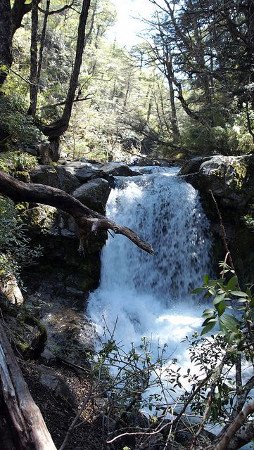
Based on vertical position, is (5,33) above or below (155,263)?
above

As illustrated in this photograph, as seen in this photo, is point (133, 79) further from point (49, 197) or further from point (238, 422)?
point (238, 422)

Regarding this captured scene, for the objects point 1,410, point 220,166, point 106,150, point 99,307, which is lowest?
point 1,410

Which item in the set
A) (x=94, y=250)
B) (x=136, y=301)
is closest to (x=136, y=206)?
(x=94, y=250)

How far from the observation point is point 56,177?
31.0 ft

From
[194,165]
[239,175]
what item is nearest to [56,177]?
[194,165]

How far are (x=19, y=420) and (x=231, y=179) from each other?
358 inches

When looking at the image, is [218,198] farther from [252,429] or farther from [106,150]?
[106,150]

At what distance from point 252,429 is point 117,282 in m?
8.13

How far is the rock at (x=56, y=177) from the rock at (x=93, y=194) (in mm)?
338

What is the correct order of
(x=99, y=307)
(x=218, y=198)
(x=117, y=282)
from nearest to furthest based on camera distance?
1. (x=99, y=307)
2. (x=117, y=282)
3. (x=218, y=198)

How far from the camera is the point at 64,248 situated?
30.3ft

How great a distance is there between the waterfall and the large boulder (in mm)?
909

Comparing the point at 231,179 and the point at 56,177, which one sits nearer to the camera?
the point at 56,177

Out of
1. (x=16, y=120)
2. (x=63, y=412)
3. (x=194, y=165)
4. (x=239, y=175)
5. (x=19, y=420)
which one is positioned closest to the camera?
(x=19, y=420)
